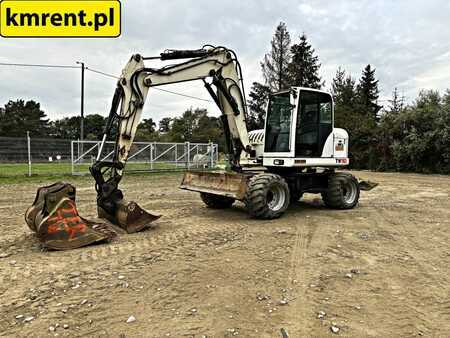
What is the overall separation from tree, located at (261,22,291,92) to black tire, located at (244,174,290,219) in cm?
2698

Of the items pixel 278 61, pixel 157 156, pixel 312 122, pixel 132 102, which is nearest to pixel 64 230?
pixel 132 102

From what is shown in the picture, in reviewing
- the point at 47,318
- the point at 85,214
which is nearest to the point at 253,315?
the point at 47,318

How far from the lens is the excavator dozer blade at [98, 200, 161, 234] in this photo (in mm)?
5730

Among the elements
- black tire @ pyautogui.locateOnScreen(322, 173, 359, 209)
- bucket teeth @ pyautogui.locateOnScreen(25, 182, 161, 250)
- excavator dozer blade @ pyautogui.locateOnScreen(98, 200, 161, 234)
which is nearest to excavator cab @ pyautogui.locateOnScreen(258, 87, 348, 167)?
black tire @ pyautogui.locateOnScreen(322, 173, 359, 209)

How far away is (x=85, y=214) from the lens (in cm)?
740

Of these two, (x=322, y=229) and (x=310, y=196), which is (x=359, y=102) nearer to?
(x=310, y=196)

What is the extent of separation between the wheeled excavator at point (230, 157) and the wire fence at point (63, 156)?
8.95 meters

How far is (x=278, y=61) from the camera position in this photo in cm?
3297

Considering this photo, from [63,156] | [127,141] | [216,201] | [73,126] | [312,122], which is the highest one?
[73,126]

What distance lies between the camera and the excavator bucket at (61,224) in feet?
15.3

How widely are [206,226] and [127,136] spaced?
2.13m

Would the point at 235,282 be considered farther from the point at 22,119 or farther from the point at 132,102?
the point at 22,119

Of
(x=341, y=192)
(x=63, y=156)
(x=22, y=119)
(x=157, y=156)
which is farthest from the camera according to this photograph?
(x=22, y=119)

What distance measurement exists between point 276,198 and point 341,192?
2045mm
